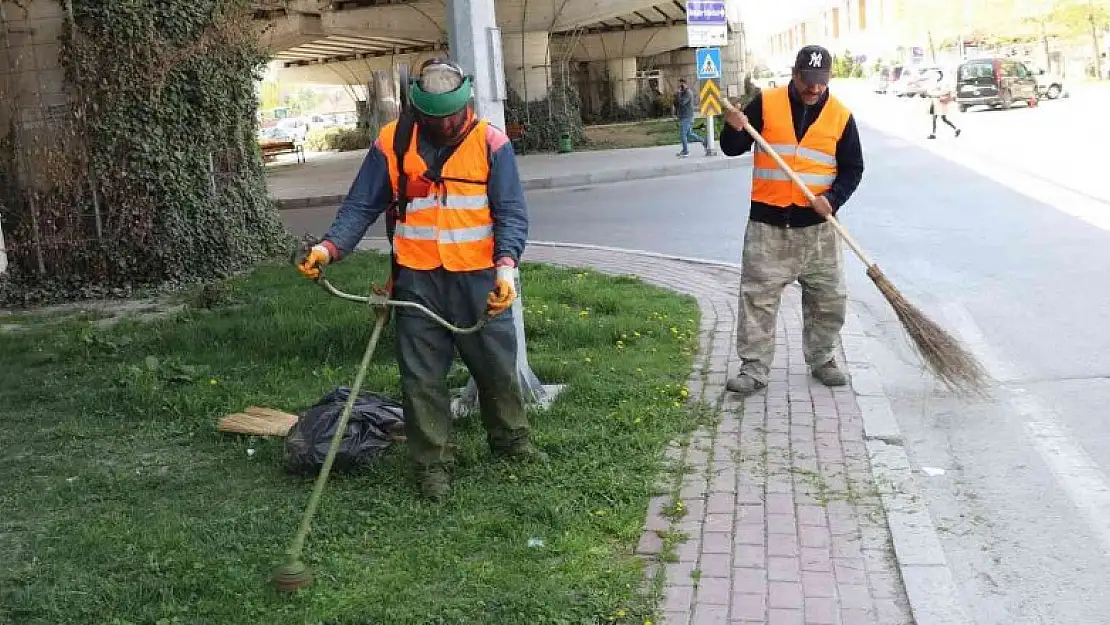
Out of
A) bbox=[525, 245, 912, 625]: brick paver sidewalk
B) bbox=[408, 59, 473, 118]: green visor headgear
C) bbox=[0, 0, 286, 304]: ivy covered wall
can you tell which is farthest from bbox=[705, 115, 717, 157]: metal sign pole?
bbox=[408, 59, 473, 118]: green visor headgear

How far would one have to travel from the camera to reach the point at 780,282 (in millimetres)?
6082

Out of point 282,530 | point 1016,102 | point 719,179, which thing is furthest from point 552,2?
point 282,530

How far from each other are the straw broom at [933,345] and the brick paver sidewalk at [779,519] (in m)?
0.45

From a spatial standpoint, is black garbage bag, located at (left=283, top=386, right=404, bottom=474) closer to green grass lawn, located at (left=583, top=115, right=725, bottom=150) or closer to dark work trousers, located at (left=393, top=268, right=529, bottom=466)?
dark work trousers, located at (left=393, top=268, right=529, bottom=466)

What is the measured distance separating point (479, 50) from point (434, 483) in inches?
92.4

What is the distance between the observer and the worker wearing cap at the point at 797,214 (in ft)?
19.5

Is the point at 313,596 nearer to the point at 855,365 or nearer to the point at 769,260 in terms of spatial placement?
the point at 769,260

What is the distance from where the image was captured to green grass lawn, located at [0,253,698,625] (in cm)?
377

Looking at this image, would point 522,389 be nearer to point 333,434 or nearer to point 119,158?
point 333,434

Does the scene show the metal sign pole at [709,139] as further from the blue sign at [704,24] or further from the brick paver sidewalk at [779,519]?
the brick paver sidewalk at [779,519]

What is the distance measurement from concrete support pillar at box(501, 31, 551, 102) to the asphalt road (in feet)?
33.0

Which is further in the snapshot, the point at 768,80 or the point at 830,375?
the point at 768,80

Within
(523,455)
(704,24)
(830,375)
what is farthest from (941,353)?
(704,24)

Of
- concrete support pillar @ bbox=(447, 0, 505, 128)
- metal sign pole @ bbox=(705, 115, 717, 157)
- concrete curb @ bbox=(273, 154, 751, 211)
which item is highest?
concrete support pillar @ bbox=(447, 0, 505, 128)
